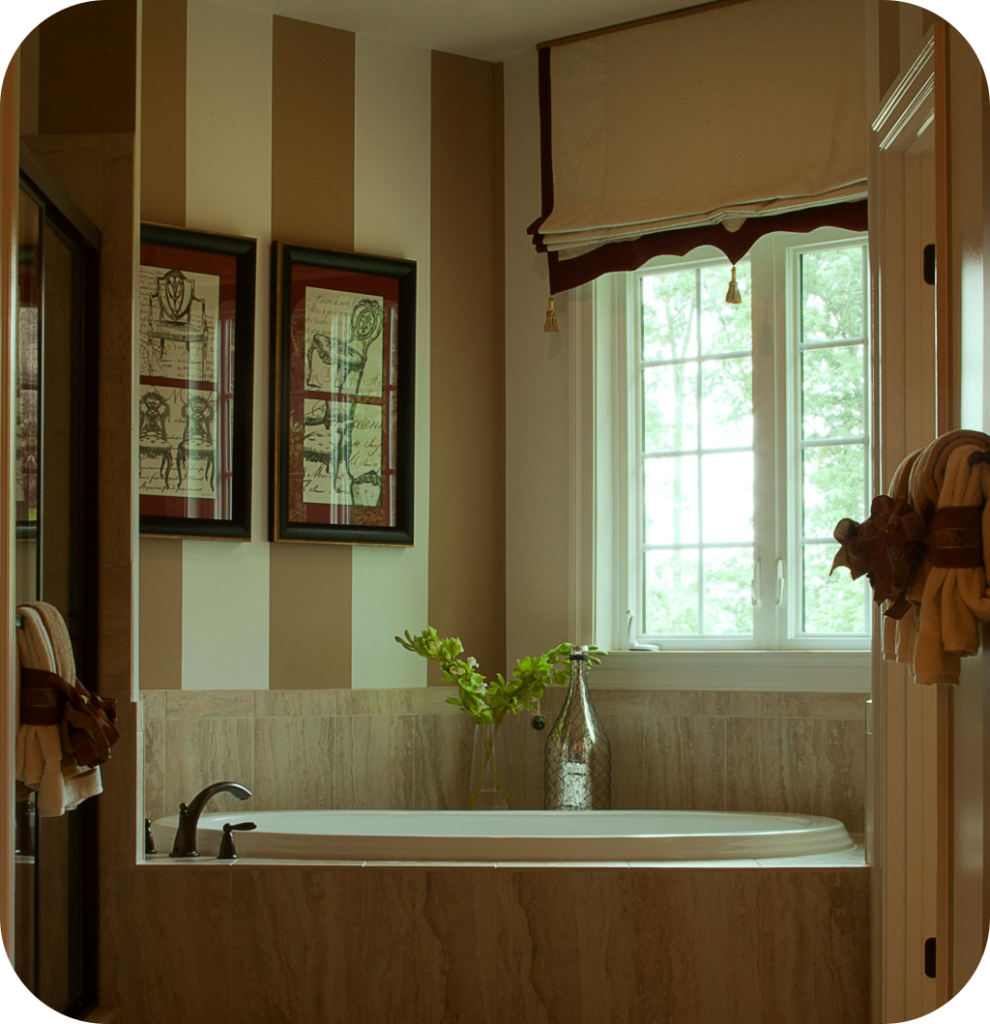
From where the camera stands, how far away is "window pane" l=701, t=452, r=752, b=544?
3449mm

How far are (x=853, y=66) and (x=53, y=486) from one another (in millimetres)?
2407

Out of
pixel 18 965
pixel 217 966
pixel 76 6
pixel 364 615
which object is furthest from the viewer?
pixel 364 615

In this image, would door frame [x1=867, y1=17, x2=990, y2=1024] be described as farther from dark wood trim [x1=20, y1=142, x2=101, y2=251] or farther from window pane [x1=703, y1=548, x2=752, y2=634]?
dark wood trim [x1=20, y1=142, x2=101, y2=251]

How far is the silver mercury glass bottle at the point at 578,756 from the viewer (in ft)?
10.7

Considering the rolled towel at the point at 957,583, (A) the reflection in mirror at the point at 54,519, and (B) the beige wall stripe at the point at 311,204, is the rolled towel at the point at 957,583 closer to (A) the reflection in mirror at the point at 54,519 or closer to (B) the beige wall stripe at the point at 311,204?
(A) the reflection in mirror at the point at 54,519

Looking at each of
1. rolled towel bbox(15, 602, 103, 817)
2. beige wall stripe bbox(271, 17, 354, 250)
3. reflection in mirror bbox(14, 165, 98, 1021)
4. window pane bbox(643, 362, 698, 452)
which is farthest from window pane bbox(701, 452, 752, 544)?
rolled towel bbox(15, 602, 103, 817)

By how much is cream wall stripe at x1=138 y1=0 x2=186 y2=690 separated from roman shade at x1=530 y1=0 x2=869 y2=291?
110 cm

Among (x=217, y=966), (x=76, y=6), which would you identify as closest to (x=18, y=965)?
(x=217, y=966)

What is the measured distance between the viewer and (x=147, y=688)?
10.4 ft

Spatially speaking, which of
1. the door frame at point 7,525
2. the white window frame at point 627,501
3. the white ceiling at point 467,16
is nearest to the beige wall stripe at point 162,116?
the white ceiling at point 467,16

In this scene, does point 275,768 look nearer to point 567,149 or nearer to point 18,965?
point 18,965

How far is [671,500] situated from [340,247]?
1289mm

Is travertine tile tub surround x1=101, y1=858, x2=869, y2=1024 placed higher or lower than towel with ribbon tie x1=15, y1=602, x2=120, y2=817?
lower

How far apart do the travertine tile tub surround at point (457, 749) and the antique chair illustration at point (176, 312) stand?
101cm
